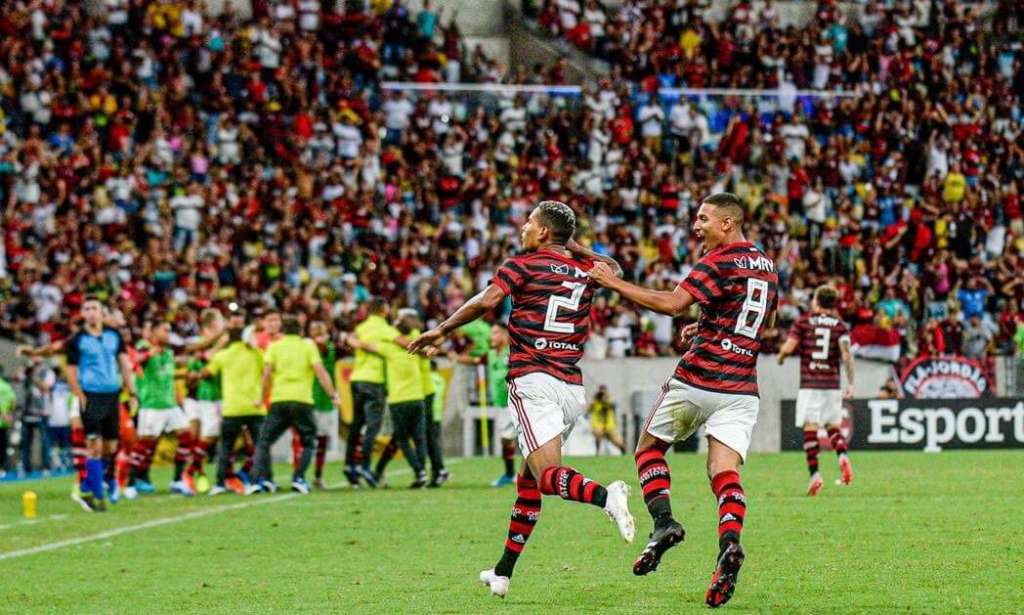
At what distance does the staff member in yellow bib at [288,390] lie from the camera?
2173 cm

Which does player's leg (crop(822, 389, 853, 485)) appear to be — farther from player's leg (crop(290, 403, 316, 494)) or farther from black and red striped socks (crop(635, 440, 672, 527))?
black and red striped socks (crop(635, 440, 672, 527))

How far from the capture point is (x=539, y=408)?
1057 cm

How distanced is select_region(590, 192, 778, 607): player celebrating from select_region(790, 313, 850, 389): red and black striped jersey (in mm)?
10077

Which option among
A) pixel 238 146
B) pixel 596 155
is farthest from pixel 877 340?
pixel 238 146

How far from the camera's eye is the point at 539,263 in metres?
10.6

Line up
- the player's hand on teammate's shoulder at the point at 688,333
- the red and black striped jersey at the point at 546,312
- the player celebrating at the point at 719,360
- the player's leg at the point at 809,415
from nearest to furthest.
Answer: the player celebrating at the point at 719,360 < the red and black striped jersey at the point at 546,312 < the player's hand on teammate's shoulder at the point at 688,333 < the player's leg at the point at 809,415

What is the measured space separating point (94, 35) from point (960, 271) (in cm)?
1794

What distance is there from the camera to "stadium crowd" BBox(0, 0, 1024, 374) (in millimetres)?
33531

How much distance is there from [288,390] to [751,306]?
12139 millimetres

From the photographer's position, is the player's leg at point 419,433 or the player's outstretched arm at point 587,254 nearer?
the player's outstretched arm at point 587,254

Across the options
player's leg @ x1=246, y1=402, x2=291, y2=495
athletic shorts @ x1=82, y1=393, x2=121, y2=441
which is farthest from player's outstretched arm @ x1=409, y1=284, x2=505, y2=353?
player's leg @ x1=246, y1=402, x2=291, y2=495

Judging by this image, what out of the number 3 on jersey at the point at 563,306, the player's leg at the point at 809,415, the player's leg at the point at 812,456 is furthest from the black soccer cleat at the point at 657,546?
the player's leg at the point at 809,415

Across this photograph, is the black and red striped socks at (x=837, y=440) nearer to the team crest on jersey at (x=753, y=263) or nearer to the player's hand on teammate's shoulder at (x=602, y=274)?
the team crest on jersey at (x=753, y=263)

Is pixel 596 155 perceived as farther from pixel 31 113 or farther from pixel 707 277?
pixel 707 277
